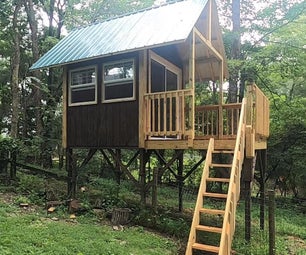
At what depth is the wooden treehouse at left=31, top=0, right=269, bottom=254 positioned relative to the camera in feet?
25.0

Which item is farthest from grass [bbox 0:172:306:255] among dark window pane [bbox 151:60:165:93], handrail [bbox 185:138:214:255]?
dark window pane [bbox 151:60:165:93]

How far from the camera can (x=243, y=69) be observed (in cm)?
1368

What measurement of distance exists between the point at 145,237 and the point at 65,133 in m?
4.69

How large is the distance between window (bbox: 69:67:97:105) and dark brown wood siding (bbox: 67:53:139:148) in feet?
0.52

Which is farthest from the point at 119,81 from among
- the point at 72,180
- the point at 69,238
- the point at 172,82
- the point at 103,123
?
the point at 69,238

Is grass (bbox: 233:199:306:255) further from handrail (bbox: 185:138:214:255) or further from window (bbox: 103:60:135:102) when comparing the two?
window (bbox: 103:60:135:102)

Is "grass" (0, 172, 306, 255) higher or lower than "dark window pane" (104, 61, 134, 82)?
lower

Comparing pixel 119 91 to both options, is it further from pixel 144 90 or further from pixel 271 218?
pixel 271 218

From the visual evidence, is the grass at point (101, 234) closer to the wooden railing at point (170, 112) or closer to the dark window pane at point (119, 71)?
the wooden railing at point (170, 112)

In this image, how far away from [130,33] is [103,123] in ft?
8.48

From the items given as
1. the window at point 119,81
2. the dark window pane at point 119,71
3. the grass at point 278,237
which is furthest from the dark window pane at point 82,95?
the grass at point 278,237

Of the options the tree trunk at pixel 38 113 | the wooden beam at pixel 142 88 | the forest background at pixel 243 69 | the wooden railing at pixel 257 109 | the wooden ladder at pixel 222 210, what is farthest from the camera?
the tree trunk at pixel 38 113

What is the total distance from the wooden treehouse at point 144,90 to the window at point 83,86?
0.03m

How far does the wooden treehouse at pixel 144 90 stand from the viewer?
7609 mm
